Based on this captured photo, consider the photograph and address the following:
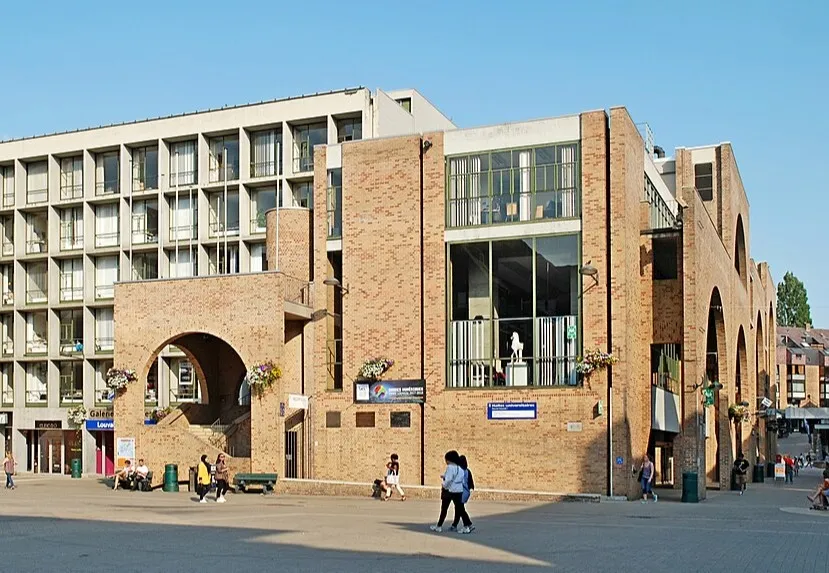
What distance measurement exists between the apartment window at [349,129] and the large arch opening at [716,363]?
1750 cm

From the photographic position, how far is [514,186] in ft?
111

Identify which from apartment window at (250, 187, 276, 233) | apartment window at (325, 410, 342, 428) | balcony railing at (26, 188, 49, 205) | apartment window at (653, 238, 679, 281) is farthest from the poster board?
balcony railing at (26, 188, 49, 205)

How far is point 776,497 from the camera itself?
119 feet

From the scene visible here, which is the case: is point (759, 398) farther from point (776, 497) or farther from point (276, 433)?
point (276, 433)

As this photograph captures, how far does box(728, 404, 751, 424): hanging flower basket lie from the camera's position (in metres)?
44.9

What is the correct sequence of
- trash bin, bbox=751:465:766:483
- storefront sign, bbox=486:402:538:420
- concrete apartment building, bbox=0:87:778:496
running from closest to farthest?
concrete apartment building, bbox=0:87:778:496
storefront sign, bbox=486:402:538:420
trash bin, bbox=751:465:766:483

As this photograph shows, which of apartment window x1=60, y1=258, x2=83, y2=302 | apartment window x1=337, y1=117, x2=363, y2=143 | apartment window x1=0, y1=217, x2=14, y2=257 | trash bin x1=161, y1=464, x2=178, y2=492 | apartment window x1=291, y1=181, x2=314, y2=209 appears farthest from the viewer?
apartment window x1=0, y1=217, x2=14, y2=257

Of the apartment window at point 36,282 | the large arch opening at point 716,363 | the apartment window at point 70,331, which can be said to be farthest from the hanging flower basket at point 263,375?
the apartment window at point 36,282

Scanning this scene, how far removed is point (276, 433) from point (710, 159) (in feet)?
83.1

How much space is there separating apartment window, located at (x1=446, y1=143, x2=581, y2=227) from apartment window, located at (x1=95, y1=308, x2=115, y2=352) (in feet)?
86.0

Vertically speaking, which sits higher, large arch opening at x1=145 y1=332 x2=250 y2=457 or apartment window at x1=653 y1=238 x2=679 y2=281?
apartment window at x1=653 y1=238 x2=679 y2=281

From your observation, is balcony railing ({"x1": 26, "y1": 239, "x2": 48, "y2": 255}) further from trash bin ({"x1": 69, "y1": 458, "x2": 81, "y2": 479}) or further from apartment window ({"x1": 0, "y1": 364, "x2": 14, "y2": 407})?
trash bin ({"x1": 69, "y1": 458, "x2": 81, "y2": 479})

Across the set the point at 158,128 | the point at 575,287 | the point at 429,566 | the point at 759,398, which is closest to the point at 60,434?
the point at 158,128

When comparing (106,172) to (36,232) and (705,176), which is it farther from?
(705,176)
